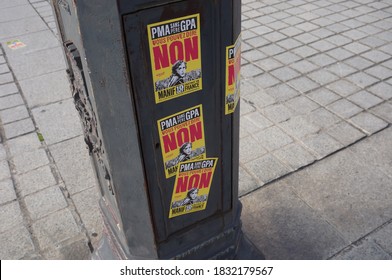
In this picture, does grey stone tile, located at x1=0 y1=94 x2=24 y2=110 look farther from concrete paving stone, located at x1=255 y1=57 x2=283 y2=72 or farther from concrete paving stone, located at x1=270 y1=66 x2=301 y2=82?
concrete paving stone, located at x1=270 y1=66 x2=301 y2=82

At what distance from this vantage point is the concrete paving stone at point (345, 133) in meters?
3.49

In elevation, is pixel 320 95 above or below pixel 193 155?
below

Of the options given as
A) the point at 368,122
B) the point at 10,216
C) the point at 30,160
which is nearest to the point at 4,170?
the point at 30,160

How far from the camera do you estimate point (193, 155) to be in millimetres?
1801

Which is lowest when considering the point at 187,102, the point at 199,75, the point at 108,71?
the point at 187,102

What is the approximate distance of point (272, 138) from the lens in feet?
11.7

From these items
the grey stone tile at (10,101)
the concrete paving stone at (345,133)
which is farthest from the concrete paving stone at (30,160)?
the concrete paving stone at (345,133)

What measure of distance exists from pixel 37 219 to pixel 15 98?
2.03 m

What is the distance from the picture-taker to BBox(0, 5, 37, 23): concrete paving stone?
6579mm

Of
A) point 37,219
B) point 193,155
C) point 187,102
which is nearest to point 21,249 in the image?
point 37,219

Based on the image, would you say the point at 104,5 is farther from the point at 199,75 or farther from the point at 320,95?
the point at 320,95

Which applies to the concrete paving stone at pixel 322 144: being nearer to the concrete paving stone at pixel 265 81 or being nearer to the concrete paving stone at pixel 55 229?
the concrete paving stone at pixel 265 81

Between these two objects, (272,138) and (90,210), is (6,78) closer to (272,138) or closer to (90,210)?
(90,210)

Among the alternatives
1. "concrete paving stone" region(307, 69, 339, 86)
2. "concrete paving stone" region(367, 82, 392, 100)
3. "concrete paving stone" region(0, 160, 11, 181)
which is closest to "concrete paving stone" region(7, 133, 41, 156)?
"concrete paving stone" region(0, 160, 11, 181)
